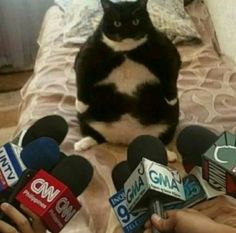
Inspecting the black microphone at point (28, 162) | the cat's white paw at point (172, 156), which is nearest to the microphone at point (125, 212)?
the black microphone at point (28, 162)

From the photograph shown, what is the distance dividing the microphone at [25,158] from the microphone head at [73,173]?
0.8 inches

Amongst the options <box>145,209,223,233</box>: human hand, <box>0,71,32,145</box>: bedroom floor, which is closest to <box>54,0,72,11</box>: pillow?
<box>0,71,32,145</box>: bedroom floor

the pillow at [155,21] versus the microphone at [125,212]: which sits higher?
the microphone at [125,212]

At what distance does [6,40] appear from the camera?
243 cm

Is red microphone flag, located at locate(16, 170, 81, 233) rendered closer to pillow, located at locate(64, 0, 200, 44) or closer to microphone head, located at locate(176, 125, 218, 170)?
microphone head, located at locate(176, 125, 218, 170)

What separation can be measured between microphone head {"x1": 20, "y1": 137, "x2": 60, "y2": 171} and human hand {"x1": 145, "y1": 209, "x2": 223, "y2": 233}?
0.70 ft

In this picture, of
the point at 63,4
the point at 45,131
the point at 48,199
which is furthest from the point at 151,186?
the point at 63,4

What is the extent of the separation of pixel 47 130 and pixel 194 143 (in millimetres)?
283

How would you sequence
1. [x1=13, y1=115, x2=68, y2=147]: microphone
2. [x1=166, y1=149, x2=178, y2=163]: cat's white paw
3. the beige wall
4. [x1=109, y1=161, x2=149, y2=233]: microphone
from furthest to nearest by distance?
the beige wall, [x1=166, y1=149, x2=178, y2=163]: cat's white paw, [x1=13, y1=115, x2=68, y2=147]: microphone, [x1=109, y1=161, x2=149, y2=233]: microphone

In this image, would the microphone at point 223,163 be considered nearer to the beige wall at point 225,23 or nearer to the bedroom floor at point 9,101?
the beige wall at point 225,23

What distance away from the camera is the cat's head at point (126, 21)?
3.89ft

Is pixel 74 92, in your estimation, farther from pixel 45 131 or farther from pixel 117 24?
pixel 45 131

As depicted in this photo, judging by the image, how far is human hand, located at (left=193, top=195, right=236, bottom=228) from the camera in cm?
102

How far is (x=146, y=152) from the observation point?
85 cm
